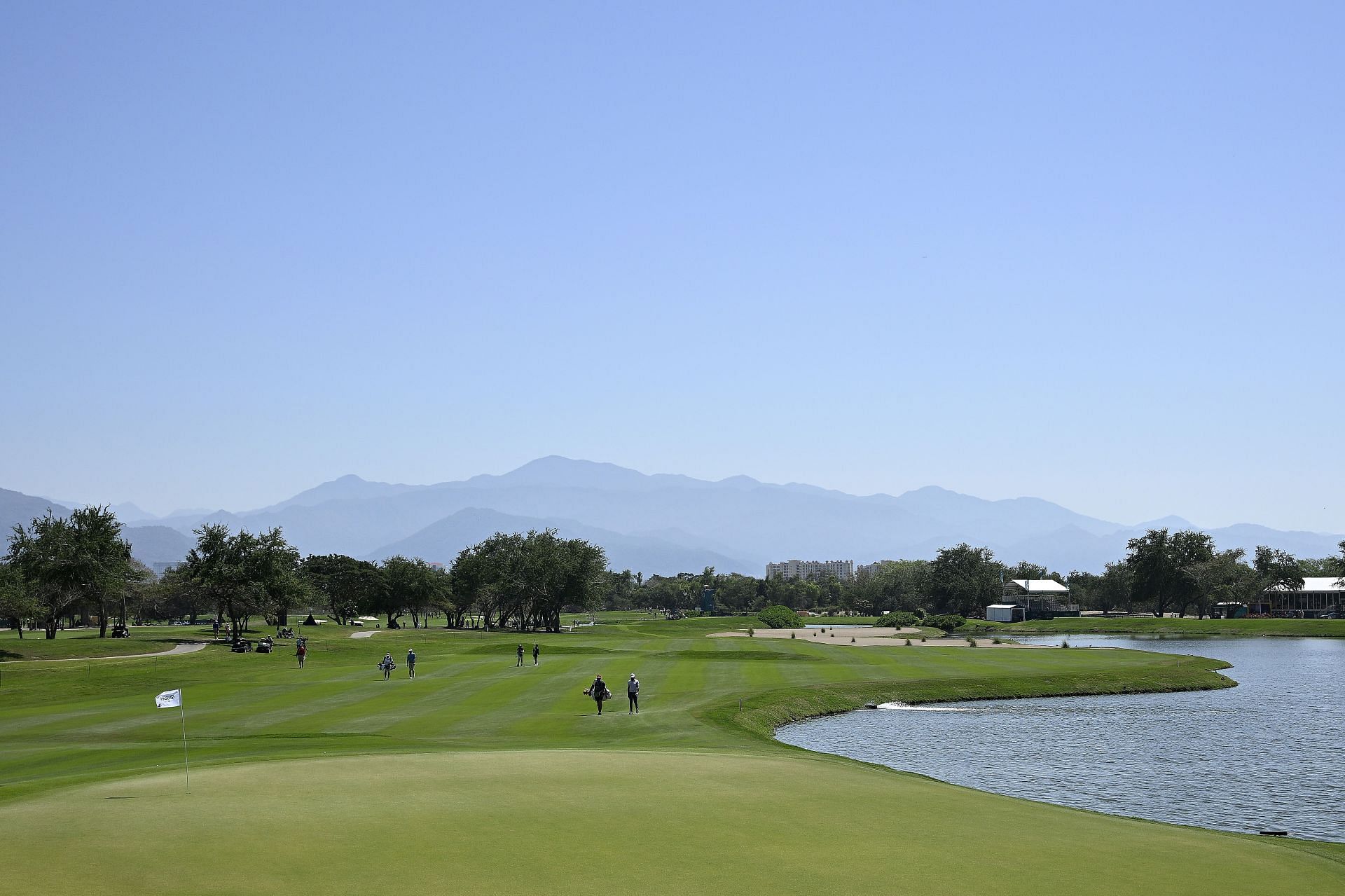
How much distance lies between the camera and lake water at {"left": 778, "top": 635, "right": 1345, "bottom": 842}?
3322 centimetres

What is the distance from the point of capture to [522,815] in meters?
20.9

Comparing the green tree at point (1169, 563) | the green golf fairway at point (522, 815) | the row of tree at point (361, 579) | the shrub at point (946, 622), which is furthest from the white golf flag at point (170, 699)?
the green tree at point (1169, 563)

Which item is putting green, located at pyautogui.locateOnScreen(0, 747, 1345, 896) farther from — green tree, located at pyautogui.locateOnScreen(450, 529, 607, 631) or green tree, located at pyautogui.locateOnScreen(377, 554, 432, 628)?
green tree, located at pyautogui.locateOnScreen(377, 554, 432, 628)

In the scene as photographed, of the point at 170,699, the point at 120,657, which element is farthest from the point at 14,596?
the point at 170,699

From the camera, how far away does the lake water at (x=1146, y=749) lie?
3322 cm

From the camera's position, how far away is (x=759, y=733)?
46.6m

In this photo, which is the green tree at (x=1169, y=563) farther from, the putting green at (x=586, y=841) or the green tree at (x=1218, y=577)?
the putting green at (x=586, y=841)

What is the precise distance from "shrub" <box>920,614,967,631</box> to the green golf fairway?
11204 cm

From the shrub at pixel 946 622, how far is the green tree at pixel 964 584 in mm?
22357

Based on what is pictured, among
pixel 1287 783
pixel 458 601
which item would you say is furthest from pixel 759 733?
pixel 458 601

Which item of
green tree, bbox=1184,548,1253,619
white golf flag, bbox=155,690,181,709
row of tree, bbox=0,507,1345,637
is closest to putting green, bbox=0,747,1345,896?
white golf flag, bbox=155,690,181,709

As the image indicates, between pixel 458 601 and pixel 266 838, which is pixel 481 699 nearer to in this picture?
pixel 266 838

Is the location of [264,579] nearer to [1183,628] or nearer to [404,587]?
[404,587]

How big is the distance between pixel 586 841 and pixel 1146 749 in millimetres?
34093
